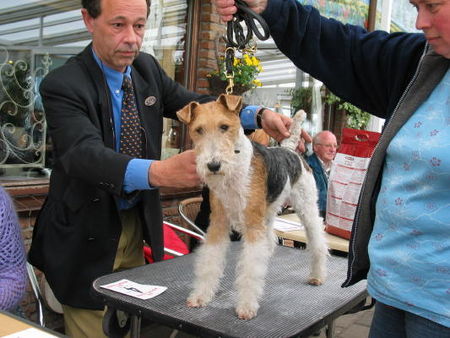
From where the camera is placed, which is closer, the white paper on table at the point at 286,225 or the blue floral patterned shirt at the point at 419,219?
the blue floral patterned shirt at the point at 419,219

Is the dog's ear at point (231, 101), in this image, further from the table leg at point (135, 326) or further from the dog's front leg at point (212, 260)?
the table leg at point (135, 326)

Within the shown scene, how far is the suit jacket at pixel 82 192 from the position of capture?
194cm

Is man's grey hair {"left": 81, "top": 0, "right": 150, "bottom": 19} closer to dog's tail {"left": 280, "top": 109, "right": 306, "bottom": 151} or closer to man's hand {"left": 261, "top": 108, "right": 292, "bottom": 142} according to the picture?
man's hand {"left": 261, "top": 108, "right": 292, "bottom": 142}

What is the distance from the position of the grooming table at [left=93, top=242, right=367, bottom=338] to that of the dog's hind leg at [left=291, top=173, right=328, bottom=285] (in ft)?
0.26

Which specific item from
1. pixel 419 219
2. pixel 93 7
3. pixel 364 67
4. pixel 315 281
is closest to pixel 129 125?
pixel 93 7

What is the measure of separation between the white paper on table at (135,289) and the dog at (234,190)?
186 millimetres

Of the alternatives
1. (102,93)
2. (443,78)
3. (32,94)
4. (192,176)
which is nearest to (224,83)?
(32,94)


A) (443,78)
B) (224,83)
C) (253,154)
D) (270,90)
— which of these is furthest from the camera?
(270,90)

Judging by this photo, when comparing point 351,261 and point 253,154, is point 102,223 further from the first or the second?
point 351,261

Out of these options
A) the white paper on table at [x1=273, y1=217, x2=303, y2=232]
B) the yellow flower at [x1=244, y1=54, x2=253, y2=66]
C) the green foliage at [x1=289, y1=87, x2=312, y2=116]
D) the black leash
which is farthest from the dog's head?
the green foliage at [x1=289, y1=87, x2=312, y2=116]

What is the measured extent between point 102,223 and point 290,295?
94 cm

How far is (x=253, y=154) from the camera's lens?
6.66 feet

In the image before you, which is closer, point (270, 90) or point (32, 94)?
point (32, 94)

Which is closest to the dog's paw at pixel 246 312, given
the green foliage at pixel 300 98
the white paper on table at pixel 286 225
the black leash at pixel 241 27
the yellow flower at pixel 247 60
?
the black leash at pixel 241 27
